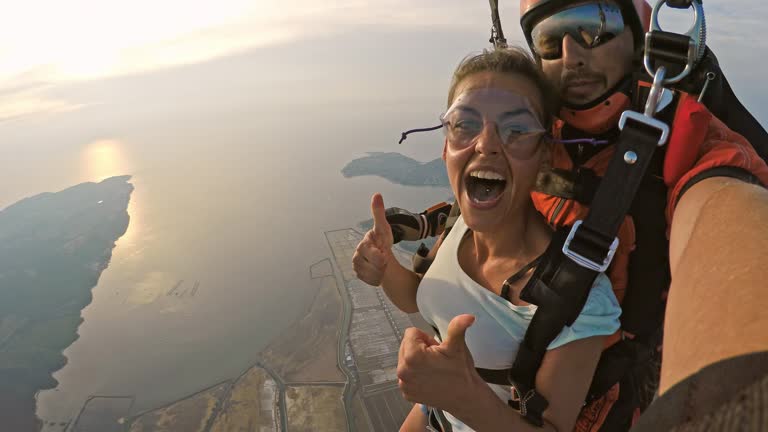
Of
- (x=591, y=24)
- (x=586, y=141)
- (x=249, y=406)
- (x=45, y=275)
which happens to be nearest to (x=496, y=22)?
(x=591, y=24)

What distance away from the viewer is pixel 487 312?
1665mm

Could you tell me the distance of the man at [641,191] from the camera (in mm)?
755

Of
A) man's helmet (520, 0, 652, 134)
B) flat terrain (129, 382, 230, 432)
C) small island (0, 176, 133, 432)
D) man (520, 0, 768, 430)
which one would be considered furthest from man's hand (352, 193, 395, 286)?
small island (0, 176, 133, 432)

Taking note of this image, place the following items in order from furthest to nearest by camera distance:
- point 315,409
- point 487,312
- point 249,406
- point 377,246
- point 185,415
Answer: point 185,415
point 249,406
point 315,409
point 377,246
point 487,312

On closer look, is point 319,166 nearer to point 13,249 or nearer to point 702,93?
point 13,249

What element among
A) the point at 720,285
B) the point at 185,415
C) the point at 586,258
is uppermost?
the point at 720,285

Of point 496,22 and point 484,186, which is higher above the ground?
point 496,22

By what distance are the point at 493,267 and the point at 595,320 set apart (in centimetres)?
55

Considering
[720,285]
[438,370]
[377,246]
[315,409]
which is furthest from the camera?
[315,409]

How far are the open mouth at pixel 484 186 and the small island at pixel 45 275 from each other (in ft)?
137

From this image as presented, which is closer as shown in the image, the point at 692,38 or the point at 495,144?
the point at 692,38

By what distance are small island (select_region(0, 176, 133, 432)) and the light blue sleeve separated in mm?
42006

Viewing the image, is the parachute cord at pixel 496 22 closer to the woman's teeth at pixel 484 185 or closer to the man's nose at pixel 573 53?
the man's nose at pixel 573 53

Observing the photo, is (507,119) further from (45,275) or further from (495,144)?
(45,275)
